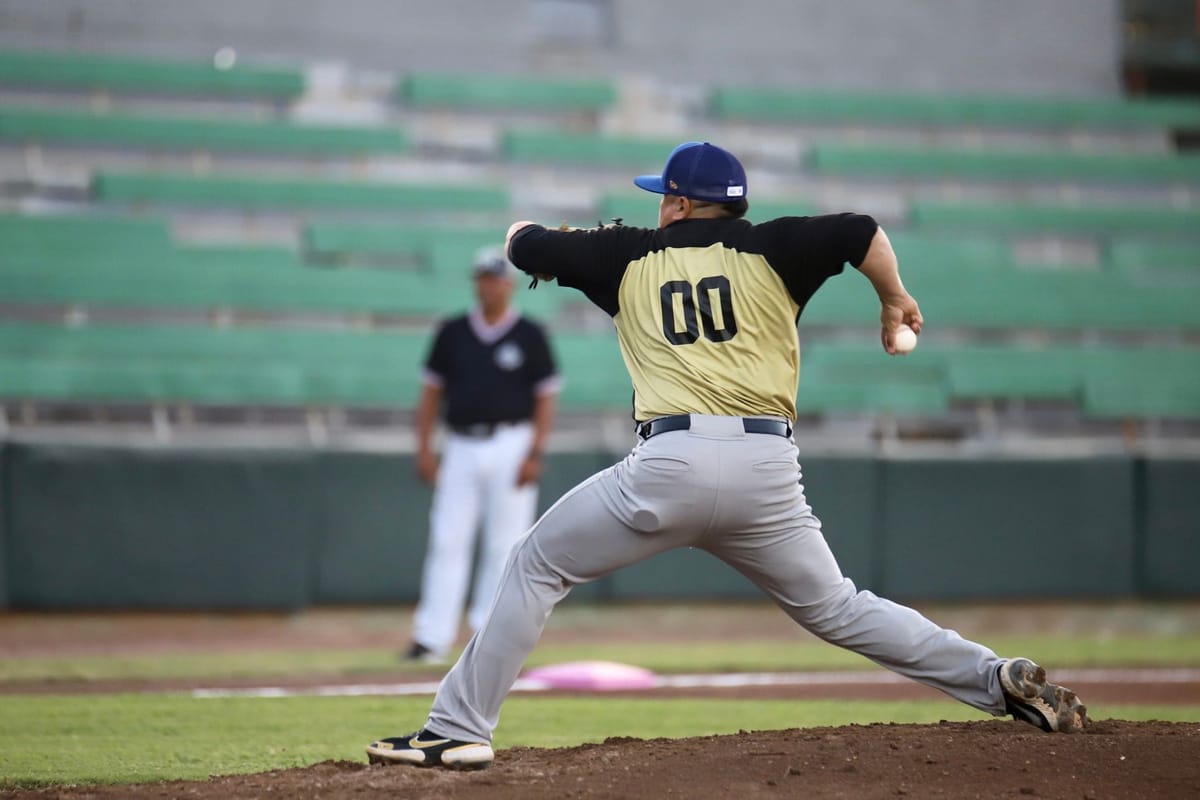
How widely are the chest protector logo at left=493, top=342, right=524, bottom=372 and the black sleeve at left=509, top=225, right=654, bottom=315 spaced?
3.95 m

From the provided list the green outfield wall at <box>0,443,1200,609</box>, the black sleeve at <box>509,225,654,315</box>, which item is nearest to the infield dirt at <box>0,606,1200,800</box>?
the black sleeve at <box>509,225,654,315</box>

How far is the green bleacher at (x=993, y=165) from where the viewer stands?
1408cm

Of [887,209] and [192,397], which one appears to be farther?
[887,209]

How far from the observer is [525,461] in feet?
26.2

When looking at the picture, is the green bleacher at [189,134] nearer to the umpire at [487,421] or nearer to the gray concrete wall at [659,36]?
the gray concrete wall at [659,36]

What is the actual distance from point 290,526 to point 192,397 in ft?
4.30

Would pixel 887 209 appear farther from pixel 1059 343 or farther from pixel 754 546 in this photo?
pixel 754 546

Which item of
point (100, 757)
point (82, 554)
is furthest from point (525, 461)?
point (100, 757)

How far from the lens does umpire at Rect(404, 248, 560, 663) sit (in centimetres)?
789

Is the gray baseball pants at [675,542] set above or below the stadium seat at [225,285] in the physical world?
below

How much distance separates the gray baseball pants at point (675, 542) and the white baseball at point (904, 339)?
400 mm

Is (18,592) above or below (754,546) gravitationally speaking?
below

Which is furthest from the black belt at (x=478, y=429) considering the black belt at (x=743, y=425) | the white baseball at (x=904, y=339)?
the white baseball at (x=904, y=339)

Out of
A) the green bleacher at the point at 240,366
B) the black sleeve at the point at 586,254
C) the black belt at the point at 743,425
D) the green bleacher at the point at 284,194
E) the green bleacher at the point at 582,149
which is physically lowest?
the green bleacher at the point at 240,366
